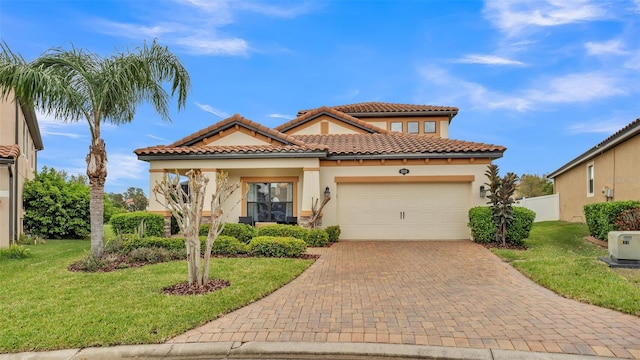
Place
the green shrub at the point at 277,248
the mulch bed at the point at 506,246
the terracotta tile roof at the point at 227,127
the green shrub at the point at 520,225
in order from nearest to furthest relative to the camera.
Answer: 1. the green shrub at the point at 277,248
2. the mulch bed at the point at 506,246
3. the green shrub at the point at 520,225
4. the terracotta tile roof at the point at 227,127

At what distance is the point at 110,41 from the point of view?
31.4 ft

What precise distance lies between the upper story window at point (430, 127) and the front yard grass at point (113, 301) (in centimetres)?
1659

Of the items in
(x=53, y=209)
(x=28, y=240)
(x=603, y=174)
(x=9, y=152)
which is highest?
(x=9, y=152)

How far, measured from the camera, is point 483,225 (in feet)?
38.8

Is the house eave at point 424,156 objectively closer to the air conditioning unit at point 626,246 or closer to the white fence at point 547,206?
the air conditioning unit at point 626,246

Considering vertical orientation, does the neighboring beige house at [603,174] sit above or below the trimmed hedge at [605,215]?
above

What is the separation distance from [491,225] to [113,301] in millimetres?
10715

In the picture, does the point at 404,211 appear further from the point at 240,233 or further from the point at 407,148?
the point at 240,233

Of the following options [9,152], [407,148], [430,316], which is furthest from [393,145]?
[9,152]

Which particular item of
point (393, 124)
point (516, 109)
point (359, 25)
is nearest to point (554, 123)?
point (516, 109)

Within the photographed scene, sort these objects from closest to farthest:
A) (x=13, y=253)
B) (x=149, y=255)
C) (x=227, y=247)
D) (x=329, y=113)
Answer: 1. (x=149, y=255)
2. (x=227, y=247)
3. (x=13, y=253)
4. (x=329, y=113)

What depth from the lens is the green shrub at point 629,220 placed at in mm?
9828

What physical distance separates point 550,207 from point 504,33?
14.3 meters

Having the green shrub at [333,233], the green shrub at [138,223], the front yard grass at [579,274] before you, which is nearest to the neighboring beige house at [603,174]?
the front yard grass at [579,274]
